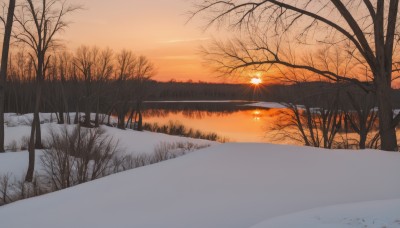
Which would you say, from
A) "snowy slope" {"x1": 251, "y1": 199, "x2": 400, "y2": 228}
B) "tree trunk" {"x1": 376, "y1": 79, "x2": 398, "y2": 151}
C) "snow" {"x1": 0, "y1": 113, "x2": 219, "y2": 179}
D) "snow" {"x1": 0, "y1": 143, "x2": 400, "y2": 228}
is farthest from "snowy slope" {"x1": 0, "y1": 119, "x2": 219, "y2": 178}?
"snowy slope" {"x1": 251, "y1": 199, "x2": 400, "y2": 228}

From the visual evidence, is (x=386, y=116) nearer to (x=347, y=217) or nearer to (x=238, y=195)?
(x=238, y=195)

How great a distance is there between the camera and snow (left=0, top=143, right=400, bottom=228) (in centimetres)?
477

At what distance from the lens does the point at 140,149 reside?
29.5 meters

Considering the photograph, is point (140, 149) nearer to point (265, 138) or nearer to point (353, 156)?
point (265, 138)

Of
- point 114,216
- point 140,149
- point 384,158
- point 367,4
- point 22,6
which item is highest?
point 22,6

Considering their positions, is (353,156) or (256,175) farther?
(353,156)

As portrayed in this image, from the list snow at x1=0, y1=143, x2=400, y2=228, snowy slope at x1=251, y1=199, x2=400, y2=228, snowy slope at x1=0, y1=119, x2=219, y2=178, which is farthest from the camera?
snowy slope at x1=0, y1=119, x2=219, y2=178

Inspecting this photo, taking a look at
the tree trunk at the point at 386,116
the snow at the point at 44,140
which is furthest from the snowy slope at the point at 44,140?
the tree trunk at the point at 386,116

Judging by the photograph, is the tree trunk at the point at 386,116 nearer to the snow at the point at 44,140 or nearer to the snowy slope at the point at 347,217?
the snowy slope at the point at 347,217

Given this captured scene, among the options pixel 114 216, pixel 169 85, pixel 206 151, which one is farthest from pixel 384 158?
pixel 169 85

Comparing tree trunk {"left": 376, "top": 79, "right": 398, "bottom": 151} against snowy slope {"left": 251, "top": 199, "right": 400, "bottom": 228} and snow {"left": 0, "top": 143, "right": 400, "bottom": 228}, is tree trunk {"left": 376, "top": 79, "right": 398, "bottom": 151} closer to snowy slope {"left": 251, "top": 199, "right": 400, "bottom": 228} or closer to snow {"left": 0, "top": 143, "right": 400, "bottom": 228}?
snow {"left": 0, "top": 143, "right": 400, "bottom": 228}

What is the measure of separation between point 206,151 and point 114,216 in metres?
2.72

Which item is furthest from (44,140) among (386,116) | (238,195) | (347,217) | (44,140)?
(347,217)

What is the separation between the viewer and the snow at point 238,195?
4766 millimetres
